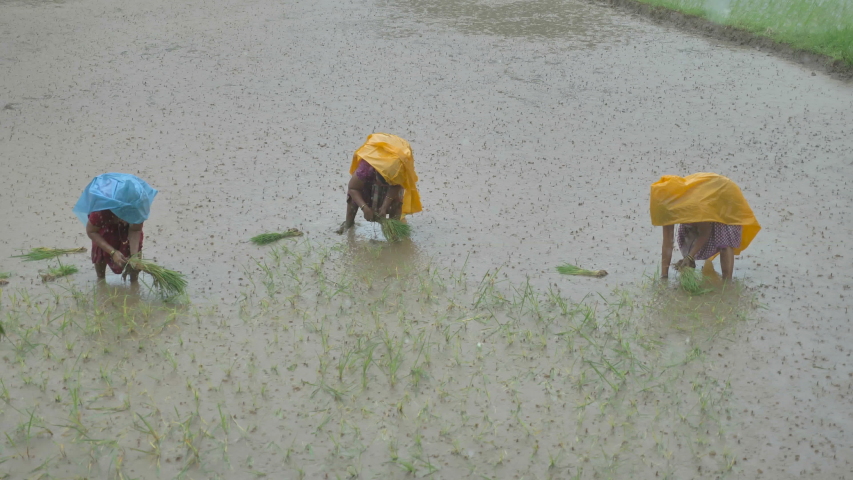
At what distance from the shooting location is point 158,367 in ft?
12.5

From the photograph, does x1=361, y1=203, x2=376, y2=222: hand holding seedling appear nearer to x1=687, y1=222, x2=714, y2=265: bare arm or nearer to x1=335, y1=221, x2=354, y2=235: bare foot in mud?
x1=335, y1=221, x2=354, y2=235: bare foot in mud

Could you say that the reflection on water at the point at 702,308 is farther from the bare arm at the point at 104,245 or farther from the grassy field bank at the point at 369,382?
the bare arm at the point at 104,245

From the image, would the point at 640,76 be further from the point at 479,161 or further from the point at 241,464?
the point at 241,464

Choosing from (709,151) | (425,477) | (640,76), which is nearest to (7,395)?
(425,477)

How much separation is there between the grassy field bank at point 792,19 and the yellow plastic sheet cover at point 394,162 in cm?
593

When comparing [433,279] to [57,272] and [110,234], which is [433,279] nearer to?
[110,234]

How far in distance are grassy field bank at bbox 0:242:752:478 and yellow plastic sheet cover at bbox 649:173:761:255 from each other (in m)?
0.44

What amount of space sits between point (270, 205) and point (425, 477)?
3.08 metres

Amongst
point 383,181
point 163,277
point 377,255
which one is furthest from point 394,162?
point 163,277

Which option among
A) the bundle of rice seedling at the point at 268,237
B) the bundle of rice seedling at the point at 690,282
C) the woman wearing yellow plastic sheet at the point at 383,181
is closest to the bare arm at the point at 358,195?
the woman wearing yellow plastic sheet at the point at 383,181

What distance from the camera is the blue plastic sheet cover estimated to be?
4313 mm

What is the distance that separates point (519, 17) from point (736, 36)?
9.71 ft

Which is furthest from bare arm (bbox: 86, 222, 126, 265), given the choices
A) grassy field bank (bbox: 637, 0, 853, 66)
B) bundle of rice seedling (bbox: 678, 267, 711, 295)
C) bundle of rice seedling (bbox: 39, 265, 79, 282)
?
grassy field bank (bbox: 637, 0, 853, 66)

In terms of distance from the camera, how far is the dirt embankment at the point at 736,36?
8.73 metres
